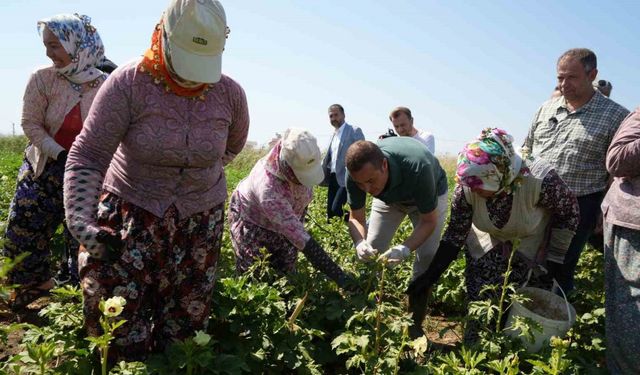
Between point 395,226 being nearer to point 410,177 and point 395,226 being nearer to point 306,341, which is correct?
point 410,177

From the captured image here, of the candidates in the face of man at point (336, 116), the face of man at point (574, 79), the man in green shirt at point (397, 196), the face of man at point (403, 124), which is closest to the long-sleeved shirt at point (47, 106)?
the man in green shirt at point (397, 196)

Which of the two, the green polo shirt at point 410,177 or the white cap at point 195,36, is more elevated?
the white cap at point 195,36

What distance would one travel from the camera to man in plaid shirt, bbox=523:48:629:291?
11.6 ft

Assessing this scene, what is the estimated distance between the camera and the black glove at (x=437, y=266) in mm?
3148

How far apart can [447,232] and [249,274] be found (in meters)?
1.27

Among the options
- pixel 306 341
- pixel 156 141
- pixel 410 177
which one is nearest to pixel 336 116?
pixel 410 177

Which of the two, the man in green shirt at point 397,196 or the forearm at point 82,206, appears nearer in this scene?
the forearm at point 82,206

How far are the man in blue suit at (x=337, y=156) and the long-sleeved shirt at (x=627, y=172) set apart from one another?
13.6 feet

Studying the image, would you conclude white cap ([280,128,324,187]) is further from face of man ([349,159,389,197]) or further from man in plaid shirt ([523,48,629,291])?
man in plaid shirt ([523,48,629,291])

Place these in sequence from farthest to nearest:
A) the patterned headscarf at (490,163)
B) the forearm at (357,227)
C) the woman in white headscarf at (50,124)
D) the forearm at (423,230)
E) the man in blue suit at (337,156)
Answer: the man in blue suit at (337,156) → the forearm at (357,227) → the forearm at (423,230) → the woman in white headscarf at (50,124) → the patterned headscarf at (490,163)

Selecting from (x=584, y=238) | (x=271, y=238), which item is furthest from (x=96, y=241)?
(x=584, y=238)

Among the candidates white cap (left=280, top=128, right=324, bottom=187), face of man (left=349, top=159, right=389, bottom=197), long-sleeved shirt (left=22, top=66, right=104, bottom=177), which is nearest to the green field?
face of man (left=349, top=159, right=389, bottom=197)

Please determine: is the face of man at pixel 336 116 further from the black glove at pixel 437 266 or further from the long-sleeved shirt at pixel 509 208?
the long-sleeved shirt at pixel 509 208

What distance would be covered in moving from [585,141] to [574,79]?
455 millimetres
